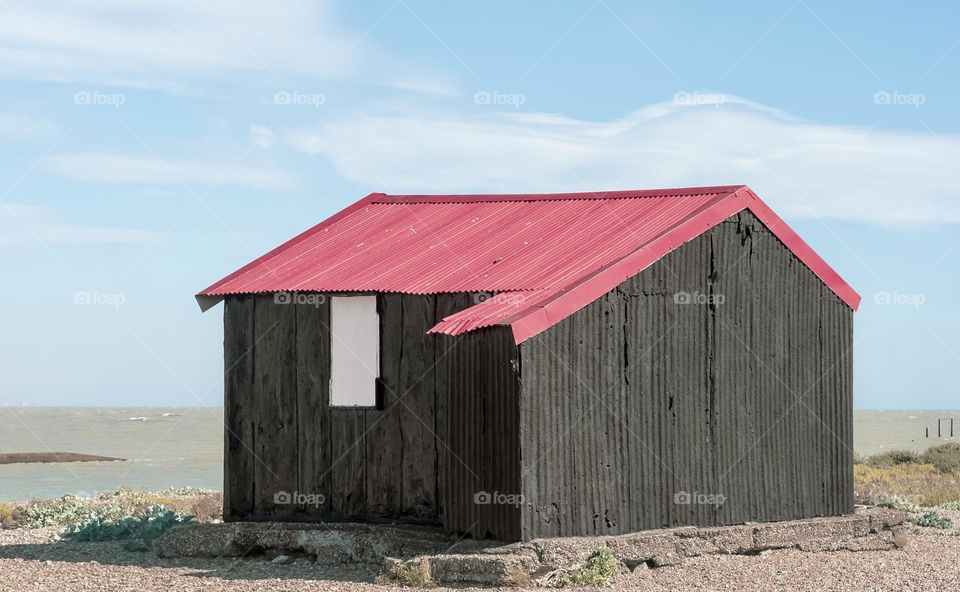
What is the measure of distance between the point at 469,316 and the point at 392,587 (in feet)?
Answer: 9.77

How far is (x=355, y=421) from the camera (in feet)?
52.3

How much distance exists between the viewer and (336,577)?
1436 cm

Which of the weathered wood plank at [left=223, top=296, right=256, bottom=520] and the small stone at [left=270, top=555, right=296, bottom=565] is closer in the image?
the small stone at [left=270, top=555, right=296, bottom=565]

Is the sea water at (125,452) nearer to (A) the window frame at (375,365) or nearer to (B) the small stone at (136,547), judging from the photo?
(B) the small stone at (136,547)

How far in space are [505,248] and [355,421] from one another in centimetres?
293

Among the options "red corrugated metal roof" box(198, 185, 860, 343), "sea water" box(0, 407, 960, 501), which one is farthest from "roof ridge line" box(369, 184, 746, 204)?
"sea water" box(0, 407, 960, 501)

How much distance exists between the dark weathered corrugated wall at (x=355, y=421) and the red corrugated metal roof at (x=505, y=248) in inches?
15.1

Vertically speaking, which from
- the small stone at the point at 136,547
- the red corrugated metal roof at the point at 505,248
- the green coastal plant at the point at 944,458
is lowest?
the small stone at the point at 136,547

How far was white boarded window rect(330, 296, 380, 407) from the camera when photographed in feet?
52.1

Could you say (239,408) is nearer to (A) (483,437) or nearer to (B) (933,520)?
(A) (483,437)

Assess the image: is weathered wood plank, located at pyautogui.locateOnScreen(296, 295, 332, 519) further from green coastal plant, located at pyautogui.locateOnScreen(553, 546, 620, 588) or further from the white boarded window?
green coastal plant, located at pyautogui.locateOnScreen(553, 546, 620, 588)

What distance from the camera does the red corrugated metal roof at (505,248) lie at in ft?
47.2

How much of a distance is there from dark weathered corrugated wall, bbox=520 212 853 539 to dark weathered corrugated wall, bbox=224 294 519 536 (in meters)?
0.85

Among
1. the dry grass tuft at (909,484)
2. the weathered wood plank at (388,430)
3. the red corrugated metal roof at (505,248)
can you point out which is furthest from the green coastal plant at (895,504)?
the weathered wood plank at (388,430)
